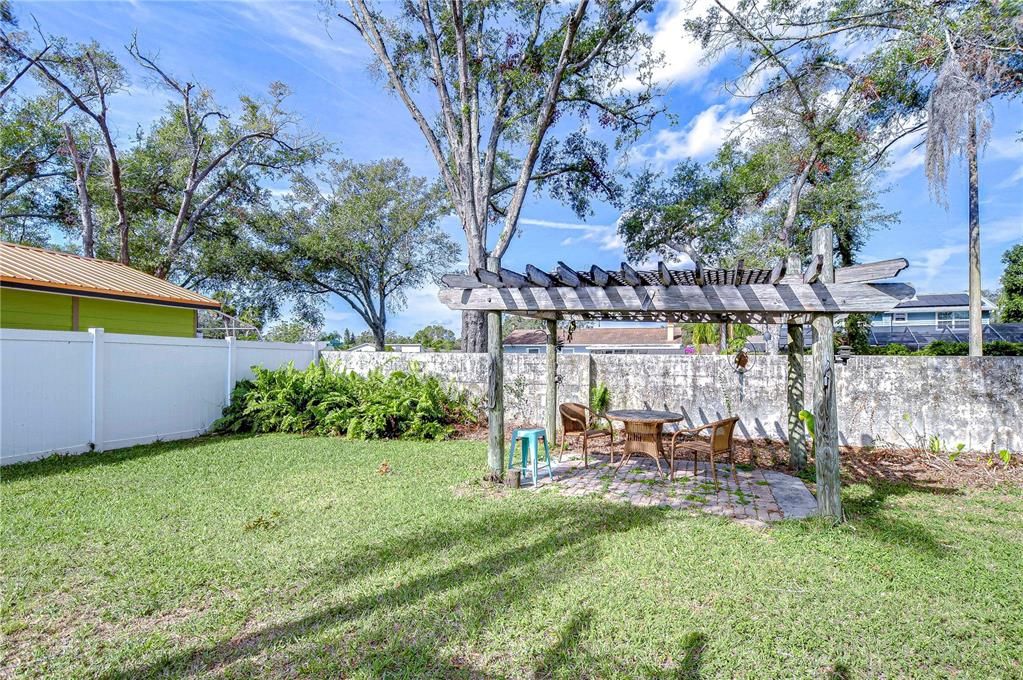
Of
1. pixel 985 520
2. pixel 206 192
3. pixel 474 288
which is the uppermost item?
pixel 206 192

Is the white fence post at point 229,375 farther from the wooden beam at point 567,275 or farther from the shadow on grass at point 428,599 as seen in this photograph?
the wooden beam at point 567,275

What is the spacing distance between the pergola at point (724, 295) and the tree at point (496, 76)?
523cm

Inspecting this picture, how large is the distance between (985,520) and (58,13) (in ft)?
63.9

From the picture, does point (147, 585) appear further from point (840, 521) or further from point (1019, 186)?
point (1019, 186)

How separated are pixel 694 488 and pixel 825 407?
1.77 meters

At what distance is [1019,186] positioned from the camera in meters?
9.69

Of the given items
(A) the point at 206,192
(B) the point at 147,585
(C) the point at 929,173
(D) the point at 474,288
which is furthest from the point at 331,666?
(A) the point at 206,192

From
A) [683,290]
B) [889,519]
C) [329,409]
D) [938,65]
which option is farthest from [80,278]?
[938,65]

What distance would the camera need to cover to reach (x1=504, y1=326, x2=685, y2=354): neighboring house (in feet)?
92.5

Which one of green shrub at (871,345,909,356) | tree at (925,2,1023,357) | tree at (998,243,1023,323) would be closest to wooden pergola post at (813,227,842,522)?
tree at (925,2,1023,357)

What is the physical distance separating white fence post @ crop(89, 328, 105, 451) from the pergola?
552 centimetres

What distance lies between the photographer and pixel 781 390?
314 inches

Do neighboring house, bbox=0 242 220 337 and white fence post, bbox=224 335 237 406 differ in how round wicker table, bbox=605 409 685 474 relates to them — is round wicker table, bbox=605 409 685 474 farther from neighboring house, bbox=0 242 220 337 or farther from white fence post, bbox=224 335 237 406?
neighboring house, bbox=0 242 220 337

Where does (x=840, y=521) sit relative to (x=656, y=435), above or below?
below
